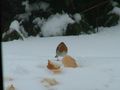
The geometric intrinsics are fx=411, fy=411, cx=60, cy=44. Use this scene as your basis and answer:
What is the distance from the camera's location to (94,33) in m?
4.55

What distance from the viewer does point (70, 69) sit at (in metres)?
3.07

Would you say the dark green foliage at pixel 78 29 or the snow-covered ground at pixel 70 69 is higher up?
the dark green foliage at pixel 78 29

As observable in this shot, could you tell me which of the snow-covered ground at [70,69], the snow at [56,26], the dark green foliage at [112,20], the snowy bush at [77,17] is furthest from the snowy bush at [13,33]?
the dark green foliage at [112,20]

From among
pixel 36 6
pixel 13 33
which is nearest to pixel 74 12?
pixel 36 6

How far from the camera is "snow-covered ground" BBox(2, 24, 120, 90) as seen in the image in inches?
109

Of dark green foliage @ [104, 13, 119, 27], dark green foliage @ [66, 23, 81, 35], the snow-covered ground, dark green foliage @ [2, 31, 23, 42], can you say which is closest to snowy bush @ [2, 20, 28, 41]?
dark green foliage @ [2, 31, 23, 42]

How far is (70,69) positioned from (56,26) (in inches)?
57.4

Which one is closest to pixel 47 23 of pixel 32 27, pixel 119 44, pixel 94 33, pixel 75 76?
pixel 32 27

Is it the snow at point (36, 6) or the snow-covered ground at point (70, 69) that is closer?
the snow-covered ground at point (70, 69)

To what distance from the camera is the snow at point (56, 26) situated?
444 cm

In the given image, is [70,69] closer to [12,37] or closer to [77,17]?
[12,37]

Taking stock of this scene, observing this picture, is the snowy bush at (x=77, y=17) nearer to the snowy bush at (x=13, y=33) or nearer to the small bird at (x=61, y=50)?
the snowy bush at (x=13, y=33)

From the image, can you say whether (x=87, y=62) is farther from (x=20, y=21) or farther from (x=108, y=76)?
(x=20, y=21)

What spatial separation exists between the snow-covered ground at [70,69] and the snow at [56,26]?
0.14m
